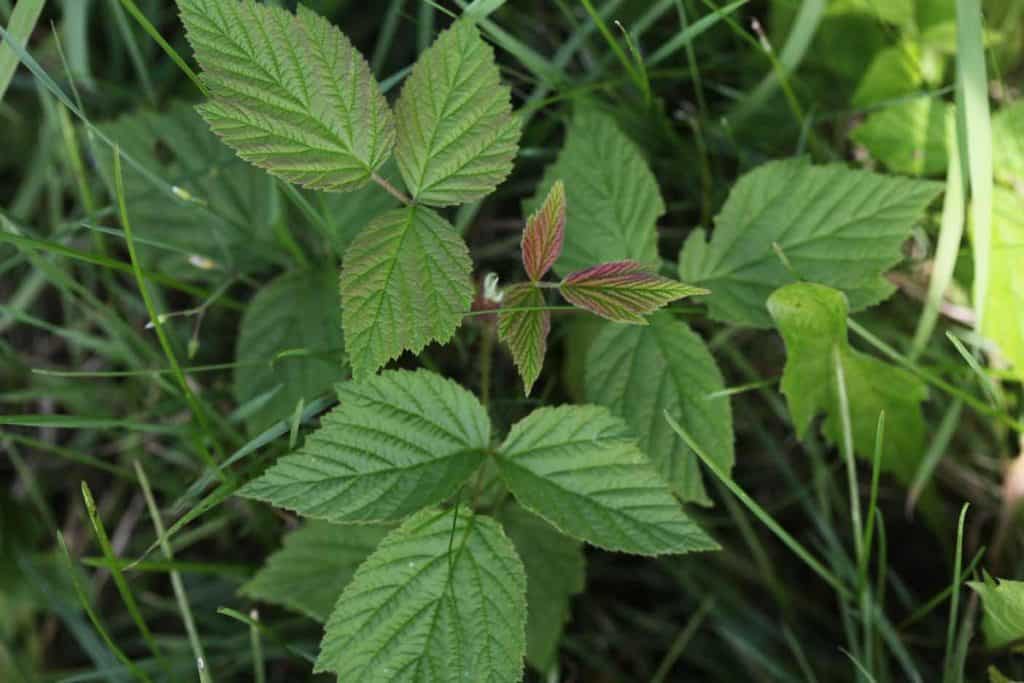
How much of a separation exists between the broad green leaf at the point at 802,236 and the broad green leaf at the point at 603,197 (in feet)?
0.32

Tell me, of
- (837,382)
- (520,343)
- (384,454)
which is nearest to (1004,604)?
(837,382)

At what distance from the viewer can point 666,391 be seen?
1494mm

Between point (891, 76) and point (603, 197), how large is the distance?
0.69m

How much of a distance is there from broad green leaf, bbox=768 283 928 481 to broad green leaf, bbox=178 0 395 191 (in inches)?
27.1

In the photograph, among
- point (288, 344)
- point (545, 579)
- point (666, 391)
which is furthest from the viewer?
point (288, 344)

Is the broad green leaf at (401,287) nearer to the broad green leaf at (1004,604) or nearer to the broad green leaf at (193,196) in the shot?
the broad green leaf at (193,196)

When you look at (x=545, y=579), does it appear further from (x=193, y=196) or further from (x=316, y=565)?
(x=193, y=196)

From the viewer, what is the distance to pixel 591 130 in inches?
62.4

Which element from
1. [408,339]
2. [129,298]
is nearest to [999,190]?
[408,339]

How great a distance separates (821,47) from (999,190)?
0.52m

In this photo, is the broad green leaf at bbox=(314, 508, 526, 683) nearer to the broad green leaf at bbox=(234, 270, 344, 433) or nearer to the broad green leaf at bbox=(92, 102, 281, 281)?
the broad green leaf at bbox=(234, 270, 344, 433)

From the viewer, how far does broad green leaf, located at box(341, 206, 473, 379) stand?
50.3 inches

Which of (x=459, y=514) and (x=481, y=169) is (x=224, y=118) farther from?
(x=459, y=514)

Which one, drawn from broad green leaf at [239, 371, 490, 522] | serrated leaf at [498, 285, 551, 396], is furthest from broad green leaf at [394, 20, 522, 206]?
broad green leaf at [239, 371, 490, 522]
